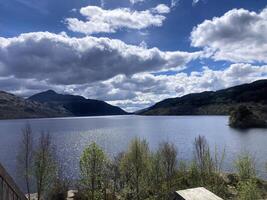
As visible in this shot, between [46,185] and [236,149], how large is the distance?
3290 inches

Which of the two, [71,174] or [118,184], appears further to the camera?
[71,174]

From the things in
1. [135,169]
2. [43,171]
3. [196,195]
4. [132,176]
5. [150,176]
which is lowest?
[150,176]

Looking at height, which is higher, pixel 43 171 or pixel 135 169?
pixel 43 171

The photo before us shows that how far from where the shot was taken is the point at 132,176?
70.0 meters

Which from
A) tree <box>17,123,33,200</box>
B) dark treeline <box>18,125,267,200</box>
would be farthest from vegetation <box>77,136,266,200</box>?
tree <box>17,123,33,200</box>

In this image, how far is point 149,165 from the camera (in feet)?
230

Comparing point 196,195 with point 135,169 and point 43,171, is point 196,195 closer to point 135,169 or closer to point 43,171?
point 43,171

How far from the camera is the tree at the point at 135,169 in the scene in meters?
67.5

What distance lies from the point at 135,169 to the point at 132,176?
9.46 ft

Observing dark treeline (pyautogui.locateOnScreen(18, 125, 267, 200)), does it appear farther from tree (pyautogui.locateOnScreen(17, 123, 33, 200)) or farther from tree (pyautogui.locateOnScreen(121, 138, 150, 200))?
tree (pyautogui.locateOnScreen(17, 123, 33, 200))

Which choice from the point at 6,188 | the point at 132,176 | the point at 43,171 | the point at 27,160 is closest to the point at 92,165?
the point at 43,171

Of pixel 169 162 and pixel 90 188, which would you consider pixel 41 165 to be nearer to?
pixel 90 188

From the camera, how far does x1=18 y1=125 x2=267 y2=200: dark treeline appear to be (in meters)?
60.4

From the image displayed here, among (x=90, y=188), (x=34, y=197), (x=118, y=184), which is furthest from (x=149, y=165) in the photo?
(x=34, y=197)
